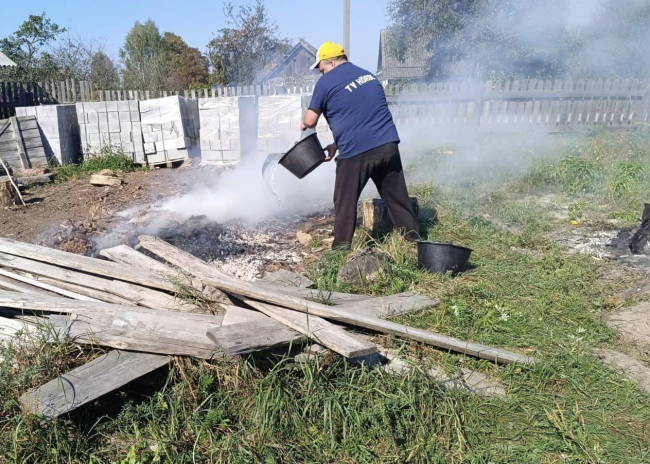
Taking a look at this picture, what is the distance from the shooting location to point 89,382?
8.41ft

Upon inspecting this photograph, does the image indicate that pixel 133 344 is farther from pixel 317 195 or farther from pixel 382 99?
pixel 317 195

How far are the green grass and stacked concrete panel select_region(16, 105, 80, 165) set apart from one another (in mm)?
316

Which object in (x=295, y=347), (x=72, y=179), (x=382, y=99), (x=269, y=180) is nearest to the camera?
(x=295, y=347)

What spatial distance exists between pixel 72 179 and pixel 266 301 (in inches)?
312

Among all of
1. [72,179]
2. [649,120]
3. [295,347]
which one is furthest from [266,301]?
[649,120]

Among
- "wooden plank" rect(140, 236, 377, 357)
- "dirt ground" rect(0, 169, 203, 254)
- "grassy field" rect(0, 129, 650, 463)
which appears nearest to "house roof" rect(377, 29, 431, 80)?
"dirt ground" rect(0, 169, 203, 254)

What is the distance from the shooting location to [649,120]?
1202 cm

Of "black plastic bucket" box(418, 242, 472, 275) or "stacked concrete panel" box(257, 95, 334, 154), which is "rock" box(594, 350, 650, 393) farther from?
"stacked concrete panel" box(257, 95, 334, 154)

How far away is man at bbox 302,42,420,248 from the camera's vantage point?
4.54 metres

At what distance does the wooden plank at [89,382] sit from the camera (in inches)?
95.4

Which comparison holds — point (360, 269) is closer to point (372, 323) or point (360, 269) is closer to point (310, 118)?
point (372, 323)

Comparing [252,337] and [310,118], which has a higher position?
[310,118]

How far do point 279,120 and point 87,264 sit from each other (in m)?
7.03

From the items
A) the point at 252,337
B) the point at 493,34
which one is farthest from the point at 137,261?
the point at 493,34
